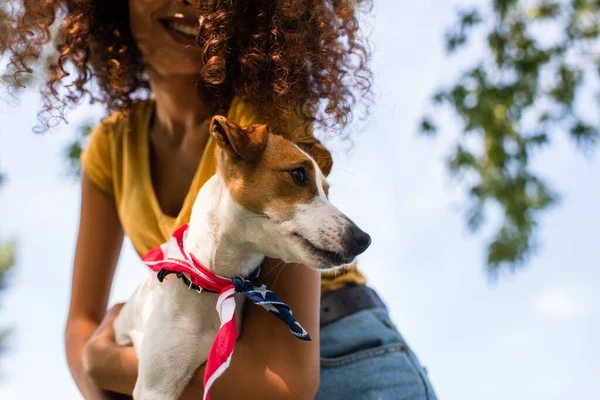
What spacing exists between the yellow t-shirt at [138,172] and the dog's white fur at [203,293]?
0.19 m

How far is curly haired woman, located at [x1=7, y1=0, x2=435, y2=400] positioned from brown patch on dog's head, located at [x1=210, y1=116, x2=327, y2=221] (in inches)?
8.4

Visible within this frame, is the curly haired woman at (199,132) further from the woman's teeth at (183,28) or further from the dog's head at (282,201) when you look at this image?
the dog's head at (282,201)

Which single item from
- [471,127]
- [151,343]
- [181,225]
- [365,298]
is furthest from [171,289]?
[471,127]

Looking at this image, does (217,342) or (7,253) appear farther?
(7,253)

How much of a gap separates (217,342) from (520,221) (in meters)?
3.35

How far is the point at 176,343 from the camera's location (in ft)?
4.97

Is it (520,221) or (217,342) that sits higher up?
(520,221)

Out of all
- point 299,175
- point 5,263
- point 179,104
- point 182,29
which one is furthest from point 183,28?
point 5,263

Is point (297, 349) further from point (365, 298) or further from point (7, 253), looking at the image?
point (7, 253)

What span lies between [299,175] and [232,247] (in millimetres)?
209

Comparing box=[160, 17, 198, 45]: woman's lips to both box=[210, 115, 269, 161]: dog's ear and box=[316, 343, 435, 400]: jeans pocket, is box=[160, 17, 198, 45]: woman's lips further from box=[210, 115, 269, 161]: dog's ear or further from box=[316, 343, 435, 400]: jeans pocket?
box=[316, 343, 435, 400]: jeans pocket

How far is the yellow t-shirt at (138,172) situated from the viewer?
1745mm

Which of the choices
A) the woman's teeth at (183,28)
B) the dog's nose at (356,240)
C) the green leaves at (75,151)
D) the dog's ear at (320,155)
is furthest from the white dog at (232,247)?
the green leaves at (75,151)

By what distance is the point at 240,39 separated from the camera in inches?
70.9
